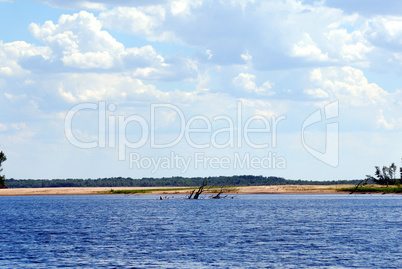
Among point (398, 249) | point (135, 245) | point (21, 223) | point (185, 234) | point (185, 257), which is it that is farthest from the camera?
point (21, 223)

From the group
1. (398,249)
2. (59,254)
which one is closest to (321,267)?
(398,249)

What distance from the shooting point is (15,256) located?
52.6m

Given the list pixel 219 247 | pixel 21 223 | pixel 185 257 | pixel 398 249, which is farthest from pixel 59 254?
pixel 21 223

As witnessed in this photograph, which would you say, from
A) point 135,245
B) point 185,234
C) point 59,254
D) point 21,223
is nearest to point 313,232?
point 185,234

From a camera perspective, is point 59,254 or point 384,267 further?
point 59,254

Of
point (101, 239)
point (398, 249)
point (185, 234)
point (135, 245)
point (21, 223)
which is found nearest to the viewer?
point (398, 249)

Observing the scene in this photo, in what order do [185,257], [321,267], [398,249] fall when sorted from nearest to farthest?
[321,267] < [185,257] < [398,249]

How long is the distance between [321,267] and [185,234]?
93.2ft

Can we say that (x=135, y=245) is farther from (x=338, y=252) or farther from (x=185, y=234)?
(x=338, y=252)

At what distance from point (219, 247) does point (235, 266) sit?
38.3ft

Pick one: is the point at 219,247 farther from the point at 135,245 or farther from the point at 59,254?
the point at 59,254

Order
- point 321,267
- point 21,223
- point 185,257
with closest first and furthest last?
point 321,267 < point 185,257 < point 21,223

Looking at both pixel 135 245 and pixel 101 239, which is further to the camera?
pixel 101 239

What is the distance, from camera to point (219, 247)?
2290 inches
